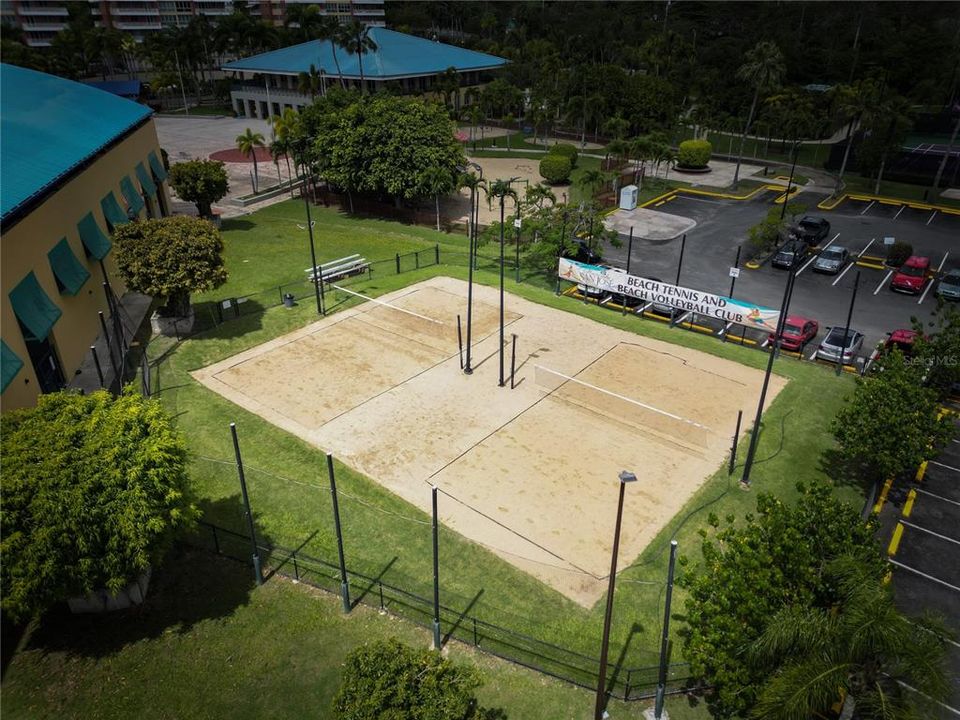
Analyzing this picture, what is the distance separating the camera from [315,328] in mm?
36594

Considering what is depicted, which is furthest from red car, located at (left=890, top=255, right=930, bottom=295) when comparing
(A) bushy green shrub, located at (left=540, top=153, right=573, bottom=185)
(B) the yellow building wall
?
(B) the yellow building wall

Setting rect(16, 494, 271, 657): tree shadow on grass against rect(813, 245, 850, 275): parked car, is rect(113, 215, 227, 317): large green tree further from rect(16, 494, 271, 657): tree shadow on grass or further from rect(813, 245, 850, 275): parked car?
rect(813, 245, 850, 275): parked car

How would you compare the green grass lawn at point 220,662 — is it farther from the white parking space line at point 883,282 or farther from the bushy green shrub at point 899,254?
the bushy green shrub at point 899,254

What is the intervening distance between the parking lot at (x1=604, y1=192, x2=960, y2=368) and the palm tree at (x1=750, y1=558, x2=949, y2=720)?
2353 cm

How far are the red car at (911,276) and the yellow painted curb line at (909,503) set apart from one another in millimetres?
22455

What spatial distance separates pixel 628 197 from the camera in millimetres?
59000

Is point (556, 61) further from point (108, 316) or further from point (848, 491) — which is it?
point (848, 491)

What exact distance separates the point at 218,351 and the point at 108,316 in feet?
24.8

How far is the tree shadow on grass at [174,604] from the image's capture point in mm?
18250


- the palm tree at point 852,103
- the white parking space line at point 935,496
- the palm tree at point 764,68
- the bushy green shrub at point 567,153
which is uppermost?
the palm tree at point 764,68

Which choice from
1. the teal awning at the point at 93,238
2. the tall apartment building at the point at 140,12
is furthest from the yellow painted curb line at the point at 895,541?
the tall apartment building at the point at 140,12

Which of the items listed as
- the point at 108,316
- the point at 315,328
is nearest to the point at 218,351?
the point at 315,328

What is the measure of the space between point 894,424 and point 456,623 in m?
16.2

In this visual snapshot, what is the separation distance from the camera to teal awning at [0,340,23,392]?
22.8 m
